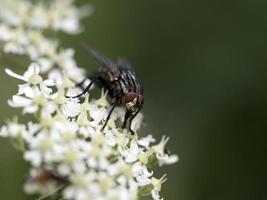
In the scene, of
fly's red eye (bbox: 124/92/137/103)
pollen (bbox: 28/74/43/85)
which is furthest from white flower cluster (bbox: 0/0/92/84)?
pollen (bbox: 28/74/43/85)

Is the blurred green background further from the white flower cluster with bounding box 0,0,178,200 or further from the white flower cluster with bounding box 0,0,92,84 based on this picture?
the white flower cluster with bounding box 0,0,178,200

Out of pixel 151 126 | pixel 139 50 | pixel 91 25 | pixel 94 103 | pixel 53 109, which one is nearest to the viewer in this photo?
pixel 53 109

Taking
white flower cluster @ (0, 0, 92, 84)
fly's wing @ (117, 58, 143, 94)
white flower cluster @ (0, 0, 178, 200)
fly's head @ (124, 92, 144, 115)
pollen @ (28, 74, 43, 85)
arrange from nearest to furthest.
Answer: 1. white flower cluster @ (0, 0, 178, 200)
2. pollen @ (28, 74, 43, 85)
3. fly's head @ (124, 92, 144, 115)
4. fly's wing @ (117, 58, 143, 94)
5. white flower cluster @ (0, 0, 92, 84)

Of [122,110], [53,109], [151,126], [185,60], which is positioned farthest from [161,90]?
[53,109]

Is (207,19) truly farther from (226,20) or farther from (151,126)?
(151,126)

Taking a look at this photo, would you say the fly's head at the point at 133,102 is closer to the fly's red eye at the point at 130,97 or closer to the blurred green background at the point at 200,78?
the fly's red eye at the point at 130,97

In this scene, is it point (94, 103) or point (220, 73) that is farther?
point (220, 73)

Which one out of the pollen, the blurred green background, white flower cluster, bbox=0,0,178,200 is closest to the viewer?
white flower cluster, bbox=0,0,178,200
